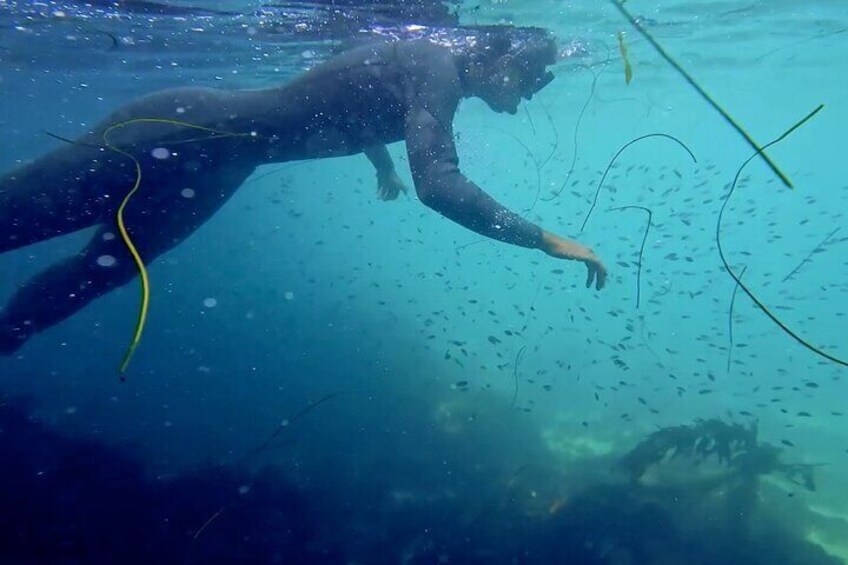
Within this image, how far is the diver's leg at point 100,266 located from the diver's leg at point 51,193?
50cm

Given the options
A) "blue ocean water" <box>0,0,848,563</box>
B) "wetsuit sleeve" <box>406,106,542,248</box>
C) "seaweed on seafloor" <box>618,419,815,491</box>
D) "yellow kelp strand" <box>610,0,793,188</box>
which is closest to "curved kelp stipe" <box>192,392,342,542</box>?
"blue ocean water" <box>0,0,848,563</box>

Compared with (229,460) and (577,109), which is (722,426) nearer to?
(229,460)

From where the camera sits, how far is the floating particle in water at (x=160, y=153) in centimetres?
421

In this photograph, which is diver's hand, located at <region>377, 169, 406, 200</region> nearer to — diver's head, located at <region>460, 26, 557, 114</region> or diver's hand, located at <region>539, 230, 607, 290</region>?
diver's head, located at <region>460, 26, 557, 114</region>

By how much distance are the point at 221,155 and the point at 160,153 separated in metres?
0.50

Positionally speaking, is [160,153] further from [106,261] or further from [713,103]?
[713,103]

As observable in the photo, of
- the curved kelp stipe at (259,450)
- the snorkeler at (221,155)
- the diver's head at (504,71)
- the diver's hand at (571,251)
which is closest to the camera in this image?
the snorkeler at (221,155)

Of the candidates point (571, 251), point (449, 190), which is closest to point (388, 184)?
point (449, 190)

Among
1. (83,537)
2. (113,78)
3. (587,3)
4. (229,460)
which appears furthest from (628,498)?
(113,78)

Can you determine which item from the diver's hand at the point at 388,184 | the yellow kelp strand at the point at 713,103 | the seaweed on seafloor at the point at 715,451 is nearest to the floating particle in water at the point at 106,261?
the diver's hand at the point at 388,184

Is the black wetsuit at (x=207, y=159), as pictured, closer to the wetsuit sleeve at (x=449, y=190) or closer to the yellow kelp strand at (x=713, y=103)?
the wetsuit sleeve at (x=449, y=190)

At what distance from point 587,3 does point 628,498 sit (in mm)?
Result: 10685

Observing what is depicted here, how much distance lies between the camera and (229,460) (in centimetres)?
937

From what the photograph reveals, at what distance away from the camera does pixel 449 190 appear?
3922 mm
